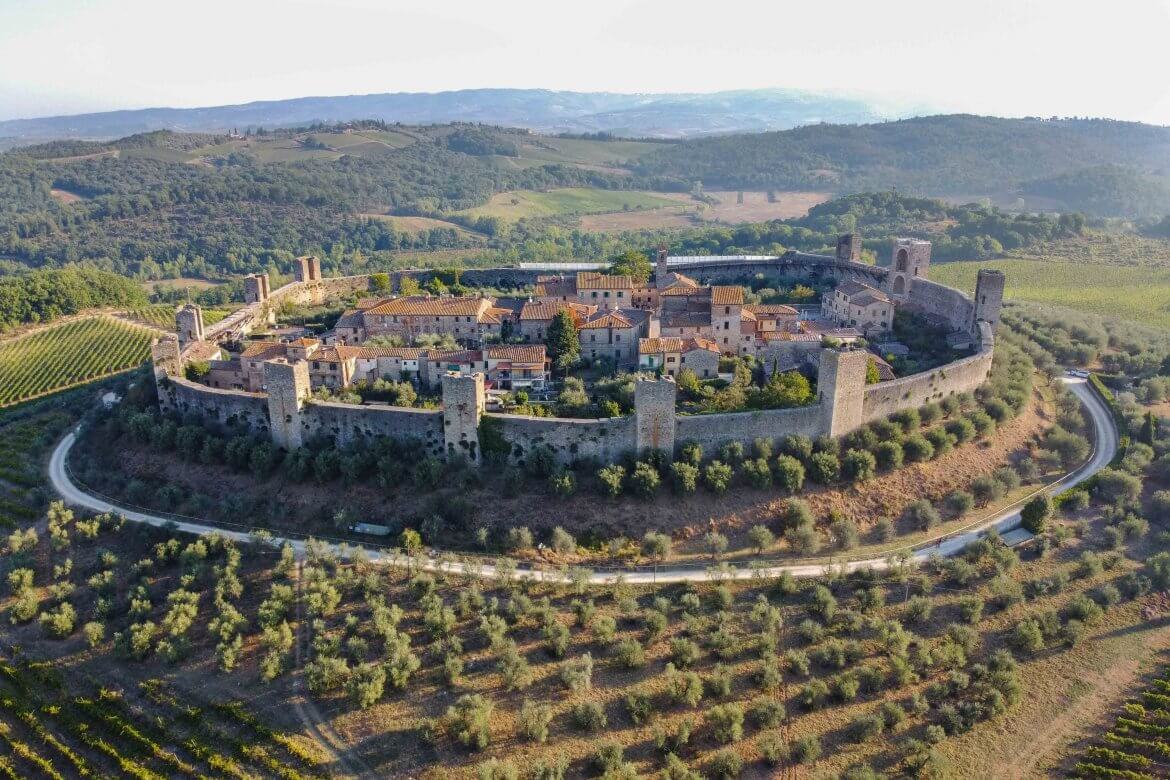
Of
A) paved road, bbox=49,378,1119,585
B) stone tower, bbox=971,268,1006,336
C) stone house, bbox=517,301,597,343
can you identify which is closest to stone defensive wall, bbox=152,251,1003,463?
stone tower, bbox=971,268,1006,336

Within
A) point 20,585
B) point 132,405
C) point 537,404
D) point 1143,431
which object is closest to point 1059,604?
point 1143,431

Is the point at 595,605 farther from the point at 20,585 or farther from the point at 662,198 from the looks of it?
the point at 662,198

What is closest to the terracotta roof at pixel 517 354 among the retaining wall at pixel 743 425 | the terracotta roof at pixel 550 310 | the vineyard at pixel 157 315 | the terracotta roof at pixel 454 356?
the terracotta roof at pixel 454 356

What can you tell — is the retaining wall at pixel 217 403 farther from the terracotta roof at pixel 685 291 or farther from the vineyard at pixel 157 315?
the terracotta roof at pixel 685 291

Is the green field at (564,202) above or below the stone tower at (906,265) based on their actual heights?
below

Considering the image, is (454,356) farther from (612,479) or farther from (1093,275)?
(1093,275)

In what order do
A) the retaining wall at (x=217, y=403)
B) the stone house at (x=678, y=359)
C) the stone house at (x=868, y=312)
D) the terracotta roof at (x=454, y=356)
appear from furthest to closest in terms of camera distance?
1. the stone house at (x=868, y=312)
2. the terracotta roof at (x=454, y=356)
3. the stone house at (x=678, y=359)
4. the retaining wall at (x=217, y=403)
